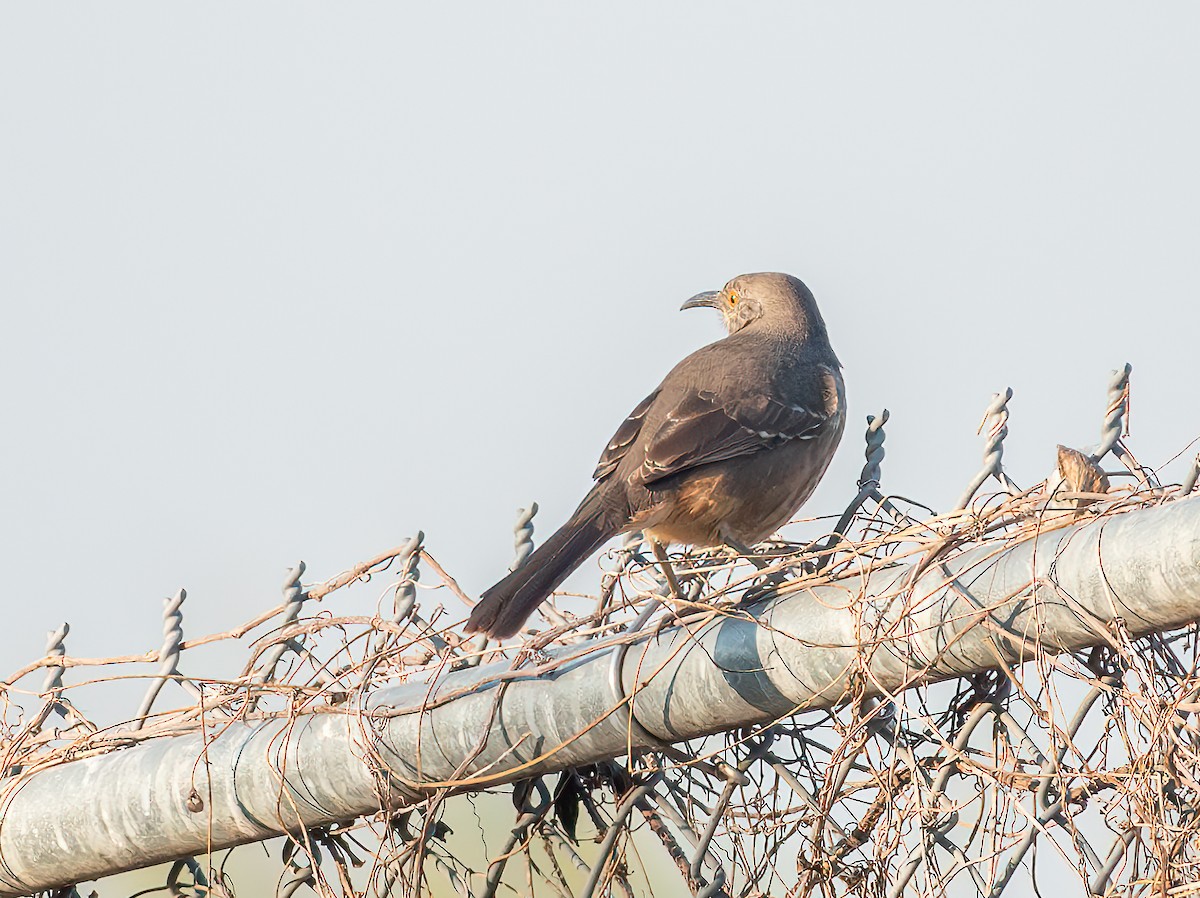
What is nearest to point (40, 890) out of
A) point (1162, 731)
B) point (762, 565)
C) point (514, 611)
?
point (514, 611)

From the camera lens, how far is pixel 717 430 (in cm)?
475

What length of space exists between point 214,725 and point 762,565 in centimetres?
128

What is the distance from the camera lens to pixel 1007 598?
212 centimetres

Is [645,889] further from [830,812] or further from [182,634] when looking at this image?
[182,634]

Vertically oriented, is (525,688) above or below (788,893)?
above

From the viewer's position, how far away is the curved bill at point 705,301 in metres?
6.42

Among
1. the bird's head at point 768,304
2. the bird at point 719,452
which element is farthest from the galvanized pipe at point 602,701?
the bird's head at point 768,304

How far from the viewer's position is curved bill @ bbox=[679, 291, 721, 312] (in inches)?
253

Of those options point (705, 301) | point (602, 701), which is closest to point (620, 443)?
point (705, 301)

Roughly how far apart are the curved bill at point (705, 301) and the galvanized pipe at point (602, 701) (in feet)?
11.7

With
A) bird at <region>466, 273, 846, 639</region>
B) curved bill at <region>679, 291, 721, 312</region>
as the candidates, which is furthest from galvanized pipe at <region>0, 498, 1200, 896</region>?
curved bill at <region>679, 291, 721, 312</region>

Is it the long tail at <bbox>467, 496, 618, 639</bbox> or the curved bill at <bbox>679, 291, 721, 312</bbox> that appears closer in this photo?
the long tail at <bbox>467, 496, 618, 639</bbox>

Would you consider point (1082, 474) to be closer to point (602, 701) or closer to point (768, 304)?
point (602, 701)

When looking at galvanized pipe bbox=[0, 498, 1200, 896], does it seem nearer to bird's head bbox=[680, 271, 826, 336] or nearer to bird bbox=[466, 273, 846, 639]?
bird bbox=[466, 273, 846, 639]
